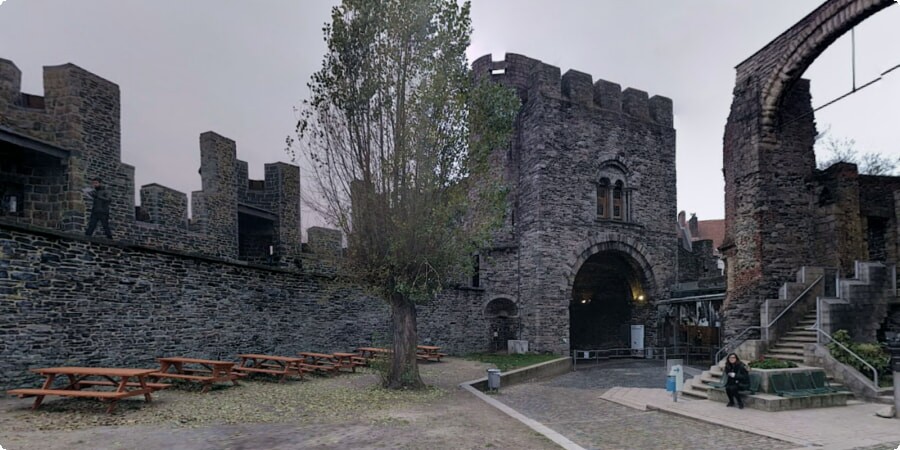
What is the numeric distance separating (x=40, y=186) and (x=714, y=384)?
53.6 ft

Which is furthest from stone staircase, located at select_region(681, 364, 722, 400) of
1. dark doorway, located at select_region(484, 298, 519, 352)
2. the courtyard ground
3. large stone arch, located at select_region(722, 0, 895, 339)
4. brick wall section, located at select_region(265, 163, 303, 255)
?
brick wall section, located at select_region(265, 163, 303, 255)

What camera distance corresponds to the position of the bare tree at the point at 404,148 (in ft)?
37.7

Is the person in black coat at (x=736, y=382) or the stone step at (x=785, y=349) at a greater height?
the stone step at (x=785, y=349)

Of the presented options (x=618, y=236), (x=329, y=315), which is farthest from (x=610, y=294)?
(x=329, y=315)

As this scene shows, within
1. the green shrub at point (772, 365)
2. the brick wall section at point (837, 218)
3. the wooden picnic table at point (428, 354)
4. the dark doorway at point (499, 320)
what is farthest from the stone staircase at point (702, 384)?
the dark doorway at point (499, 320)

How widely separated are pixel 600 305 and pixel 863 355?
15111mm

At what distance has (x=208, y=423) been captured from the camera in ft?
26.1

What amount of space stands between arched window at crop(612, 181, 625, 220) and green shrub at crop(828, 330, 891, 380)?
12062 millimetres

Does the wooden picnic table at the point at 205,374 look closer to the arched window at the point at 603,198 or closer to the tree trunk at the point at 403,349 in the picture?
the tree trunk at the point at 403,349

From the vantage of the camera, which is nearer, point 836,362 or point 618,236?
point 836,362

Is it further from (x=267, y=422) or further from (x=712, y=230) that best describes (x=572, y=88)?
(x=712, y=230)

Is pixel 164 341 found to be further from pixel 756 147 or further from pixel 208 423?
pixel 756 147

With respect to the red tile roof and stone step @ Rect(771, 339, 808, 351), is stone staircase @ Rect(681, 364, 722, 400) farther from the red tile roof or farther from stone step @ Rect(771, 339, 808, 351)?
the red tile roof

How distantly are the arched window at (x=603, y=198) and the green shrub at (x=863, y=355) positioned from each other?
38.6 feet
